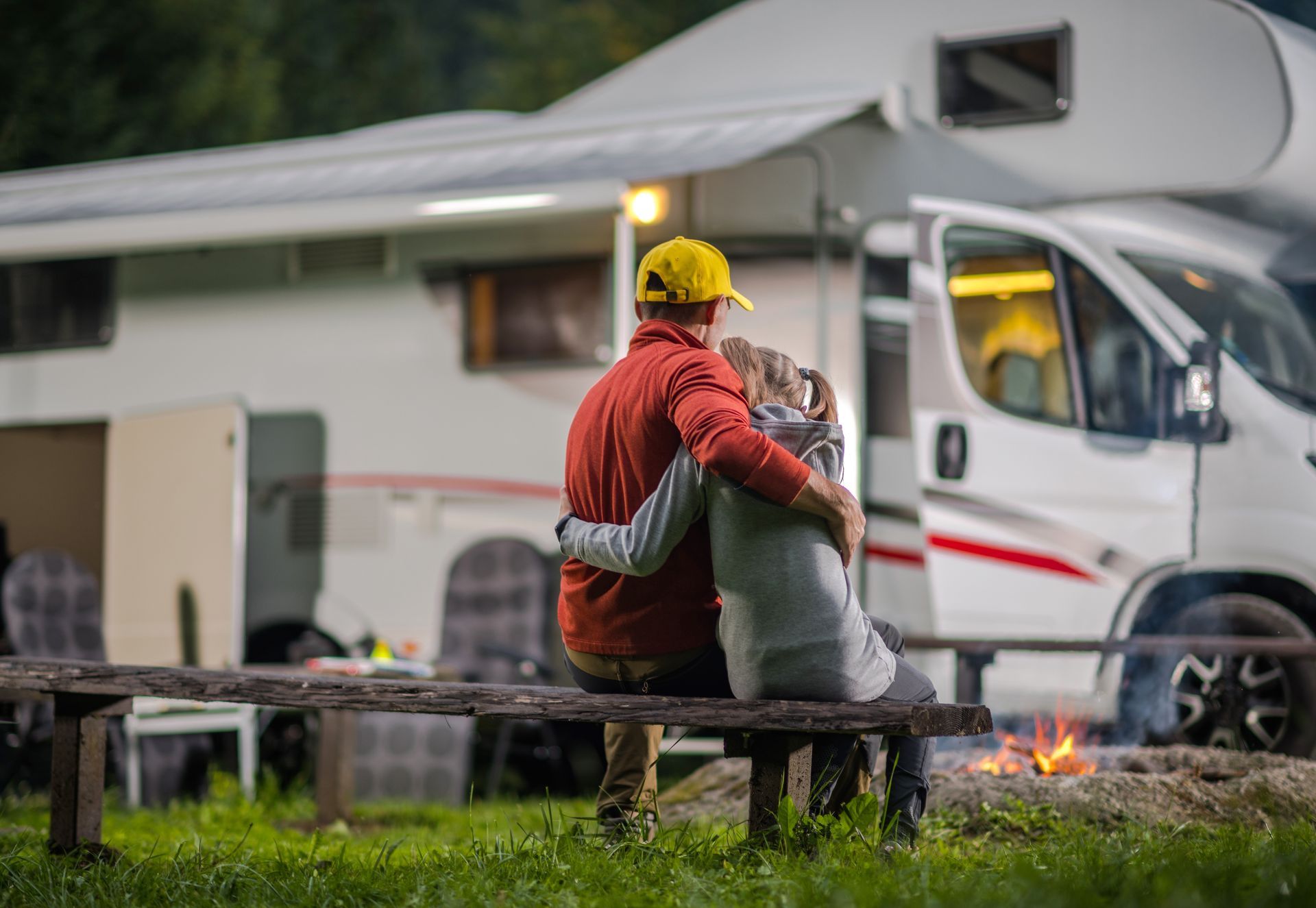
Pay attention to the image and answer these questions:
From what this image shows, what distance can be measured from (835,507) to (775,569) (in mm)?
167

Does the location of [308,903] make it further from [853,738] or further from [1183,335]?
[1183,335]

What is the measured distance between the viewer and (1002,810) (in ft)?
12.7

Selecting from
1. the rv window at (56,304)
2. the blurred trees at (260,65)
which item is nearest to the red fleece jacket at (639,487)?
the rv window at (56,304)

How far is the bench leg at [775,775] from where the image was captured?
2994mm

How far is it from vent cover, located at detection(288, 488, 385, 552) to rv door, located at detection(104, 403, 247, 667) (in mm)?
227

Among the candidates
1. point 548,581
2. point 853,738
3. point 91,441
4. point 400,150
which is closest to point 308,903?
point 853,738

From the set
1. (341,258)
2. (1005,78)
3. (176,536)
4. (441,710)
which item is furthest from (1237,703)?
(176,536)

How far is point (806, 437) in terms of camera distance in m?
2.95

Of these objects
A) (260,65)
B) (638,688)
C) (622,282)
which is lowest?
(638,688)

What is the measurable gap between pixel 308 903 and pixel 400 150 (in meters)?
4.30

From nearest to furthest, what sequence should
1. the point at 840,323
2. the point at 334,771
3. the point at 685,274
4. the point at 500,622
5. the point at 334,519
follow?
the point at 685,274 → the point at 334,771 → the point at 840,323 → the point at 500,622 → the point at 334,519

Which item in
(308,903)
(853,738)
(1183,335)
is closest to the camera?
(308,903)

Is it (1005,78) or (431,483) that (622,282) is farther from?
(1005,78)

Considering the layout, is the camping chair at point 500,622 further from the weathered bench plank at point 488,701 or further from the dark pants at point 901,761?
the dark pants at point 901,761
